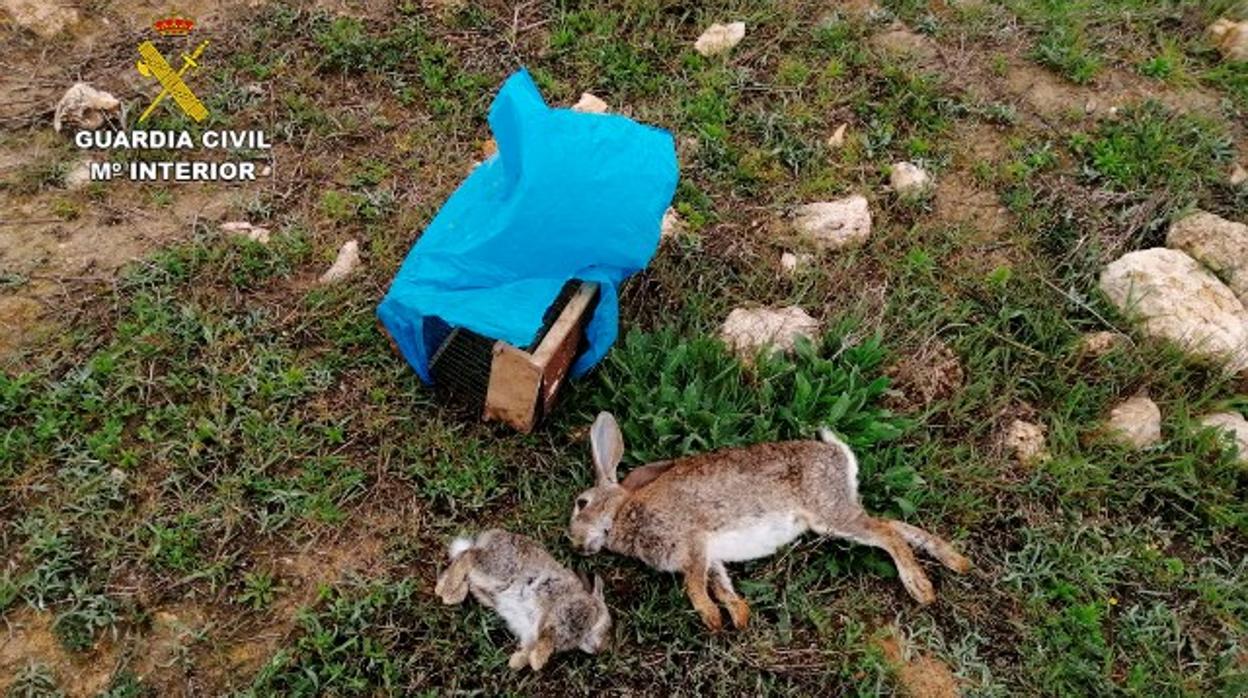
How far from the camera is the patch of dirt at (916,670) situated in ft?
11.8

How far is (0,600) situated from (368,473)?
138 cm

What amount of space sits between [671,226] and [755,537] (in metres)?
1.85

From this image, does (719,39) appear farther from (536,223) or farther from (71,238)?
(71,238)

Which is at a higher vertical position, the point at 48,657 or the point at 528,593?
the point at 48,657

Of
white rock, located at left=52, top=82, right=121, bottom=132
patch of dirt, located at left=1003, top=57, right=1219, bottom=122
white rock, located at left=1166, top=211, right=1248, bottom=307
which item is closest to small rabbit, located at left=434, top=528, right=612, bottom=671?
white rock, located at left=52, top=82, right=121, bottom=132

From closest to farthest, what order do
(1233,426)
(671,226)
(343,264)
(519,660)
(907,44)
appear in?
(519,660)
(1233,426)
(343,264)
(671,226)
(907,44)

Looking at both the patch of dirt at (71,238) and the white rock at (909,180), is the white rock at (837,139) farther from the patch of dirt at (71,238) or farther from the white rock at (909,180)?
the patch of dirt at (71,238)

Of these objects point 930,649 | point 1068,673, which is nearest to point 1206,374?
point 1068,673

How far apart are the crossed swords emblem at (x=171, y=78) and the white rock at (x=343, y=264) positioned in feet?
4.58

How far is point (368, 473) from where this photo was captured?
13.1ft

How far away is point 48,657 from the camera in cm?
344

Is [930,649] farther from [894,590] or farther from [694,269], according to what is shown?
[694,269]

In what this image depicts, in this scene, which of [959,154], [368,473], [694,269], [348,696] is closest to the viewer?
[348,696]

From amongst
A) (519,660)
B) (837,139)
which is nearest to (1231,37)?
(837,139)
